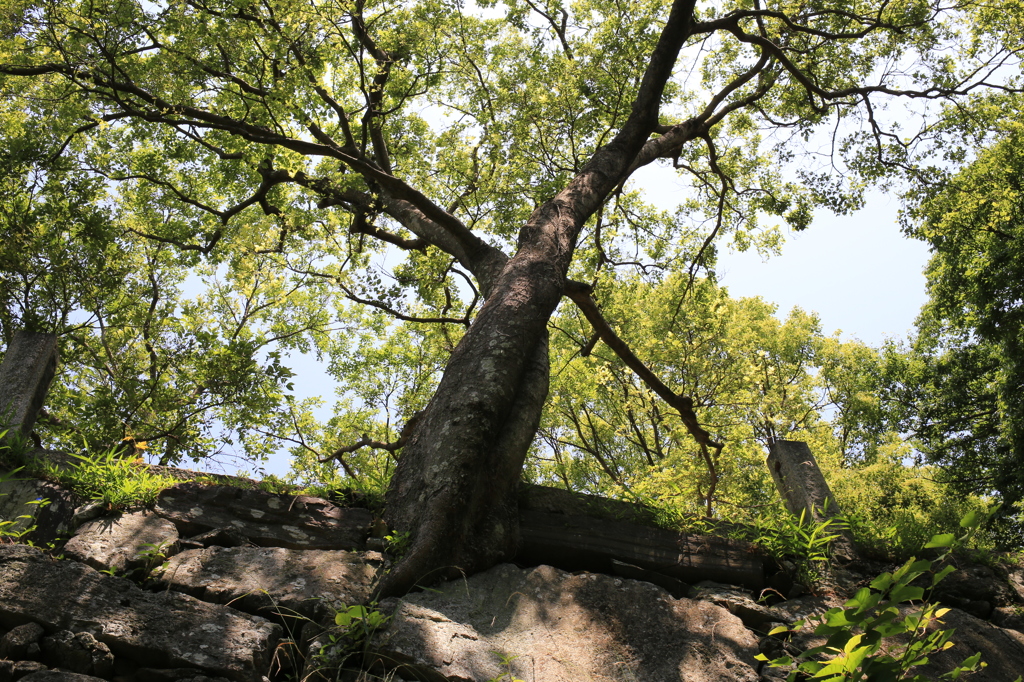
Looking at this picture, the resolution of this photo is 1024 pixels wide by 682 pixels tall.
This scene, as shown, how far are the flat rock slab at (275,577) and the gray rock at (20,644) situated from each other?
591mm

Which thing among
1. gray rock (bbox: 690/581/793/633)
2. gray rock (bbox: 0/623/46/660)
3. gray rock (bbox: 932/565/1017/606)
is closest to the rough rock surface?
gray rock (bbox: 0/623/46/660)

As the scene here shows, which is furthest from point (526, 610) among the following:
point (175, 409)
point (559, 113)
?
point (559, 113)

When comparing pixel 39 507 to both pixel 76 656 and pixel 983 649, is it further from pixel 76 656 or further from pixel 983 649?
pixel 983 649

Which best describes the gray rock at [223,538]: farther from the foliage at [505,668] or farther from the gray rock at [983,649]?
the gray rock at [983,649]

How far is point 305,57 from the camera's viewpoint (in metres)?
8.44

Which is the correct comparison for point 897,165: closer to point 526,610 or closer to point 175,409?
point 526,610

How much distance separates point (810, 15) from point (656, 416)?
10.0 m

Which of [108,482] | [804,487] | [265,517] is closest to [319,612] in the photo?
[265,517]

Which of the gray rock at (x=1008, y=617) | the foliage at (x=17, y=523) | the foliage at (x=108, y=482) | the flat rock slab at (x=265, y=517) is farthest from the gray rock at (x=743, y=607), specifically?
the foliage at (x=17, y=523)

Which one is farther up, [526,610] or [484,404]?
[484,404]

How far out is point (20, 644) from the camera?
99.7 inches

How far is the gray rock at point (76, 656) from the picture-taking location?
8.43ft

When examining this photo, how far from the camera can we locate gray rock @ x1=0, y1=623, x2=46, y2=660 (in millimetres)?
2506

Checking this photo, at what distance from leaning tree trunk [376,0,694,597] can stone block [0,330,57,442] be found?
2.55 metres
